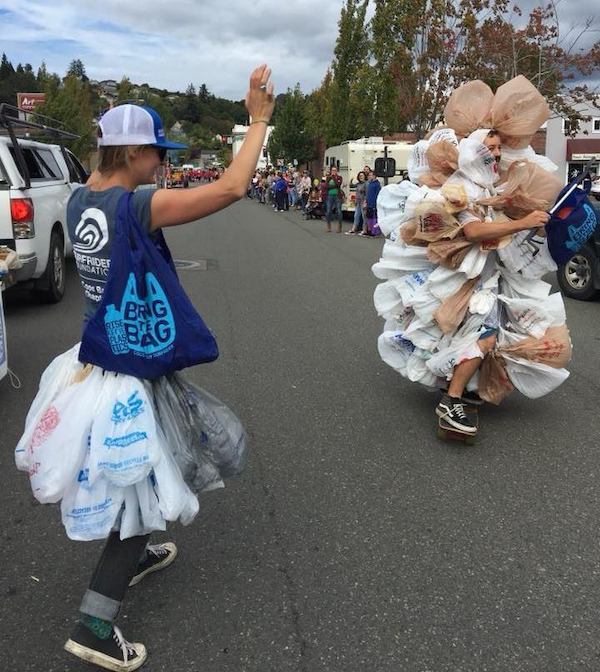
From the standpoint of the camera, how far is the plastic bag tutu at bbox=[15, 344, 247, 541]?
2.18 metres

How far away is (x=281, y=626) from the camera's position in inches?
100

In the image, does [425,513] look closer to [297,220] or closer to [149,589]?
[149,589]

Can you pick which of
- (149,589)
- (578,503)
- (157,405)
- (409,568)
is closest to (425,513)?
(409,568)

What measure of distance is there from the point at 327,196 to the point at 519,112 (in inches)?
653

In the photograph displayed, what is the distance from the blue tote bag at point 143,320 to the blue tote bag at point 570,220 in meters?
2.61

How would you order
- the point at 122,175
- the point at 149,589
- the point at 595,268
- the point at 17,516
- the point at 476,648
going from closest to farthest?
the point at 122,175 < the point at 476,648 < the point at 149,589 < the point at 17,516 < the point at 595,268

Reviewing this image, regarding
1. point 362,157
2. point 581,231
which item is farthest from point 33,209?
point 362,157

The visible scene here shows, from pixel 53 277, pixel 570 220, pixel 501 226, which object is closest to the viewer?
pixel 501 226

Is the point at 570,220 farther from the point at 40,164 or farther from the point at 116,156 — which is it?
the point at 40,164

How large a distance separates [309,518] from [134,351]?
1504mm

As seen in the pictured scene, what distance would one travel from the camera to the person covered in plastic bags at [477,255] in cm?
399

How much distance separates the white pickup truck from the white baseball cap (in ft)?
14.6

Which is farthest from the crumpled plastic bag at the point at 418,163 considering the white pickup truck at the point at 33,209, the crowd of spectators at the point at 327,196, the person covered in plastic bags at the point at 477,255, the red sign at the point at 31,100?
the red sign at the point at 31,100

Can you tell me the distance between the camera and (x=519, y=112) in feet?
13.1
